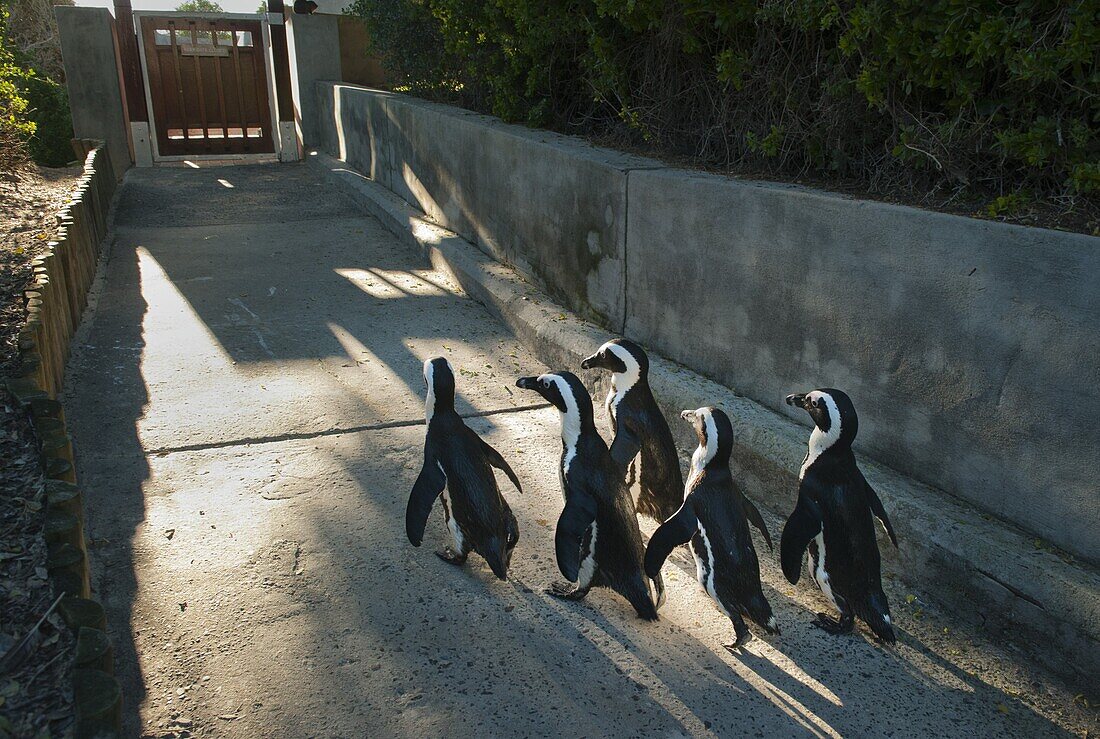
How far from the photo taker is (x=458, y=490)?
3.67 metres

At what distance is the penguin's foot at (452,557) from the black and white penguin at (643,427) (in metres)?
0.89

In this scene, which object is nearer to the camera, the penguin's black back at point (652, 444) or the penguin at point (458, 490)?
the penguin at point (458, 490)

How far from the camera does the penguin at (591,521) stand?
3.40 m

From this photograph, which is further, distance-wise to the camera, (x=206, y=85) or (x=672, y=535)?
(x=206, y=85)

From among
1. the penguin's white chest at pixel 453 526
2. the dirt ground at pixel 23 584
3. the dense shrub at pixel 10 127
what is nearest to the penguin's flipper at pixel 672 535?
the penguin's white chest at pixel 453 526

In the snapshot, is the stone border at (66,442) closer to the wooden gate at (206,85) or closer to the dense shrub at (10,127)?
the dense shrub at (10,127)

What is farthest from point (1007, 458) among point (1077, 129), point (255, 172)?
point (255, 172)

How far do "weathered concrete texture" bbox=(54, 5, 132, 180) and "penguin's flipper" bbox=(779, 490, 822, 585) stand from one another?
570 inches

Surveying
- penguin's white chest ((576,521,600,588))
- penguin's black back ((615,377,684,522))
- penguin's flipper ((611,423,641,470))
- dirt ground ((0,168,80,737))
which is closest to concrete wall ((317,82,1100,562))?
penguin's black back ((615,377,684,522))

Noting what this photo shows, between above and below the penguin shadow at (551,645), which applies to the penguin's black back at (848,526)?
above

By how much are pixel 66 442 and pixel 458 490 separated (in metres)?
1.86

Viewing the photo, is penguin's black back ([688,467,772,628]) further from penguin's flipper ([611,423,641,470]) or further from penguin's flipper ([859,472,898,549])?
penguin's flipper ([611,423,641,470])

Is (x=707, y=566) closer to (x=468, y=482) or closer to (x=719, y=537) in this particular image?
(x=719, y=537)

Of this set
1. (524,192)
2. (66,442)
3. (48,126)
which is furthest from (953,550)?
(48,126)
